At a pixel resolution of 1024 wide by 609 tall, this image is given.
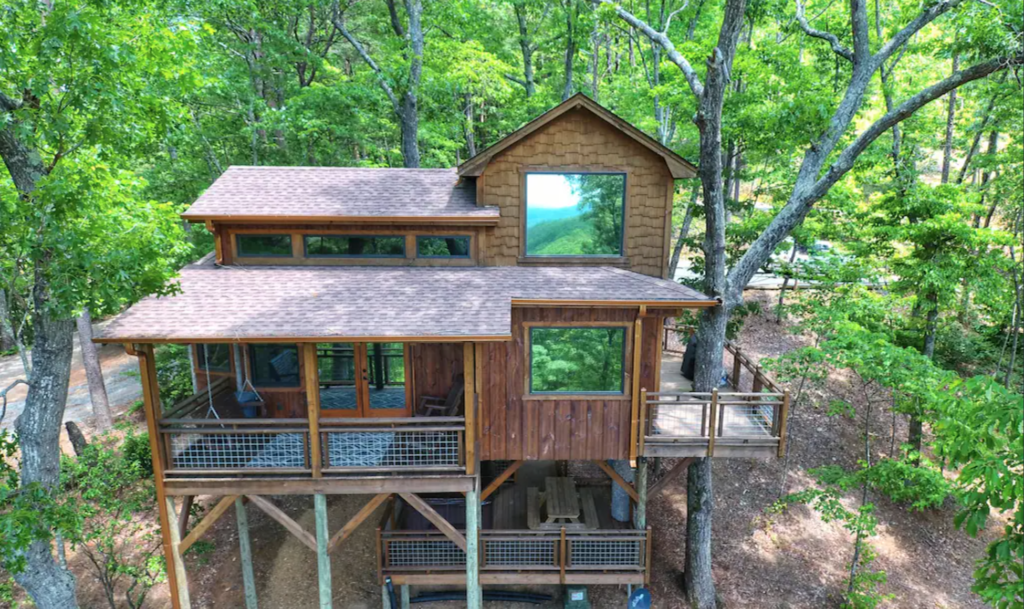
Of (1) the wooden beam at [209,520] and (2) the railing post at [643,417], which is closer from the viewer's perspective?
(1) the wooden beam at [209,520]

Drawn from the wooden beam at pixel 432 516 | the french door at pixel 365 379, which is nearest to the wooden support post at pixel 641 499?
the wooden beam at pixel 432 516

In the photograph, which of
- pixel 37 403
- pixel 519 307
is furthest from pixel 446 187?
pixel 37 403

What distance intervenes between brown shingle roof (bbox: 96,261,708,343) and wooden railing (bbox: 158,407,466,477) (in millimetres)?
1470

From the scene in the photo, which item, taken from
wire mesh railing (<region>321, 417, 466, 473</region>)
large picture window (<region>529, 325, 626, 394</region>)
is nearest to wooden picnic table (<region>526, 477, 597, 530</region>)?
large picture window (<region>529, 325, 626, 394</region>)

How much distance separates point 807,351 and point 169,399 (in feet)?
53.5

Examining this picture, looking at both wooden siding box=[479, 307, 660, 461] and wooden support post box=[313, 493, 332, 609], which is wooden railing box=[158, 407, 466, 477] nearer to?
wooden support post box=[313, 493, 332, 609]

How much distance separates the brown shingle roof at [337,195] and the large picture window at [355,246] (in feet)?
1.98

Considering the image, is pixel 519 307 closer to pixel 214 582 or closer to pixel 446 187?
pixel 446 187

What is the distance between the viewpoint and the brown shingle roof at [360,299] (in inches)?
289

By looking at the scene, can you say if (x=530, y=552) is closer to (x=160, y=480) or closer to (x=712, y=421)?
(x=712, y=421)

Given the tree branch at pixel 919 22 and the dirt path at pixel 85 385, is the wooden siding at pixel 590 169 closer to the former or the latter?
the tree branch at pixel 919 22

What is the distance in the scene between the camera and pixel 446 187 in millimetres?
10812

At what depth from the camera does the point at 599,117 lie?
958cm

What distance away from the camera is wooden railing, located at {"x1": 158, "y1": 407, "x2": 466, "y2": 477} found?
313 inches
